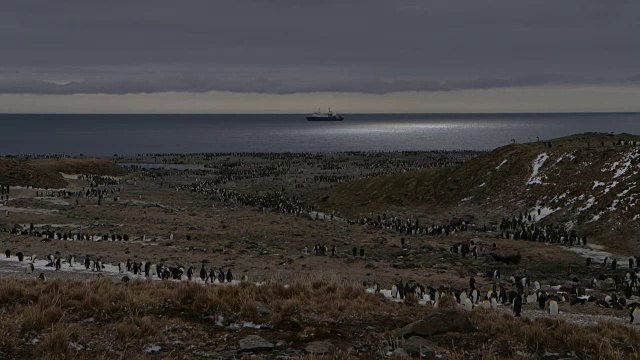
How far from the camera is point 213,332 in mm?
11617

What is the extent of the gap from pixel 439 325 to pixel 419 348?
152 cm

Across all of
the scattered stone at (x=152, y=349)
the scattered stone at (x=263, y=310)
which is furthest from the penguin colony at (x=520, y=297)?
the scattered stone at (x=152, y=349)

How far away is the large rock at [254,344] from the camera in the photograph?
414 inches

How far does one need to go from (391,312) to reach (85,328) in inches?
292

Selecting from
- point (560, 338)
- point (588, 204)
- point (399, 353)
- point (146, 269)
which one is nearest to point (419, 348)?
point (399, 353)

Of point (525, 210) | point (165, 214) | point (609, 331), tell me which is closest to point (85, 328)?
point (609, 331)

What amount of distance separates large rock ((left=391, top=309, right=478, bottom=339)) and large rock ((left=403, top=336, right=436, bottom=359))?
0.59 m

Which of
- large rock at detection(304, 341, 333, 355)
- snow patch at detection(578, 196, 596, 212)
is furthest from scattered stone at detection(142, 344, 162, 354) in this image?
snow patch at detection(578, 196, 596, 212)

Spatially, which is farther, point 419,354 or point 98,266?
point 98,266

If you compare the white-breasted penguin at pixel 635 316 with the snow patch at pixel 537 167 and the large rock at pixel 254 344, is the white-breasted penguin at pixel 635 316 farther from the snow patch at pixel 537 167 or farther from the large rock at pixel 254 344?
the snow patch at pixel 537 167

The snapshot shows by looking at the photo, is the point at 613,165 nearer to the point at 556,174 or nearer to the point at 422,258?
the point at 556,174

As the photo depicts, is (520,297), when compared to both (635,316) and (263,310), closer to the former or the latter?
(635,316)

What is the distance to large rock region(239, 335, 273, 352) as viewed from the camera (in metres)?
10.5

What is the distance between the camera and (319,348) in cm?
1051
